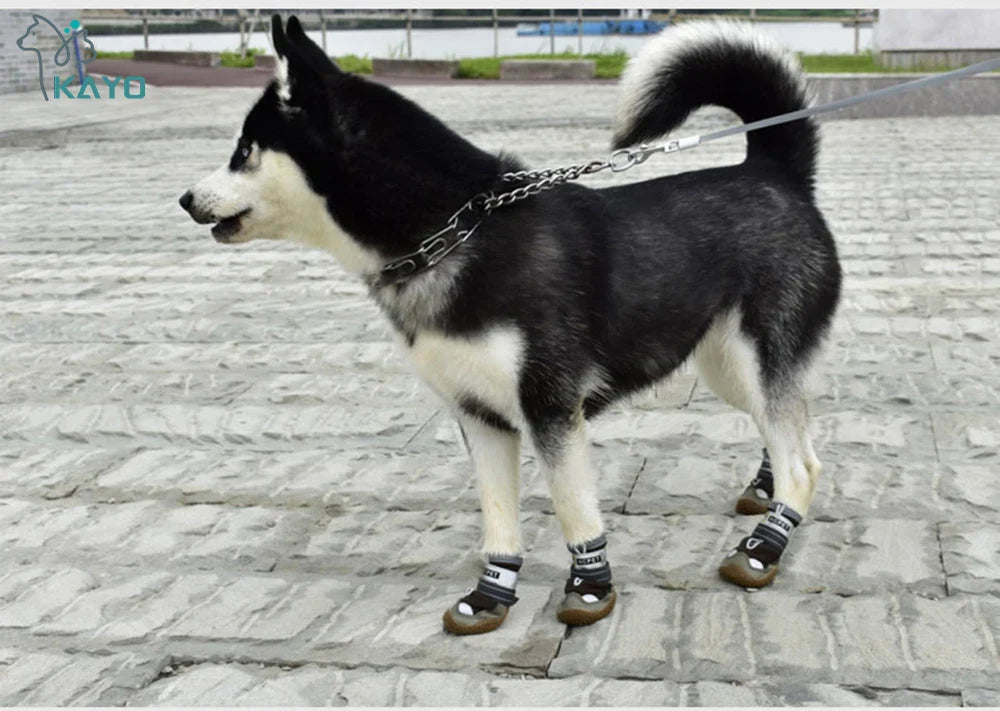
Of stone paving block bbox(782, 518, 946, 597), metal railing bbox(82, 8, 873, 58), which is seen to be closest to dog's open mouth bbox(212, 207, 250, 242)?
stone paving block bbox(782, 518, 946, 597)

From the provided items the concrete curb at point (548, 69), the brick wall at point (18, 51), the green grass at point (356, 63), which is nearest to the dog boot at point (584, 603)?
the brick wall at point (18, 51)

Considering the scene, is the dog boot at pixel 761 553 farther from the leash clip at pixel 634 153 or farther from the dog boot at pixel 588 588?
the leash clip at pixel 634 153

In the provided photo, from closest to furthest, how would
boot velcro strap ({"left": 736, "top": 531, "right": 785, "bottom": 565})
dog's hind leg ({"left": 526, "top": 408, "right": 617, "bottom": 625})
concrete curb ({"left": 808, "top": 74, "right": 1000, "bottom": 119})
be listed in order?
1. dog's hind leg ({"left": 526, "top": 408, "right": 617, "bottom": 625})
2. boot velcro strap ({"left": 736, "top": 531, "right": 785, "bottom": 565})
3. concrete curb ({"left": 808, "top": 74, "right": 1000, "bottom": 119})

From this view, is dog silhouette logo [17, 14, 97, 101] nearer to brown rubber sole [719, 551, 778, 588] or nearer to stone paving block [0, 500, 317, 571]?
stone paving block [0, 500, 317, 571]

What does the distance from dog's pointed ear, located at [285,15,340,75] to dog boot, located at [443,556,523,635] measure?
55.8 inches

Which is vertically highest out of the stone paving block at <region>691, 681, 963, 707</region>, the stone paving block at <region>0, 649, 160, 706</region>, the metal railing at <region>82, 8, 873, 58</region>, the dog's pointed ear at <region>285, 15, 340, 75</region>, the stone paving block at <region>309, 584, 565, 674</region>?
the metal railing at <region>82, 8, 873, 58</region>

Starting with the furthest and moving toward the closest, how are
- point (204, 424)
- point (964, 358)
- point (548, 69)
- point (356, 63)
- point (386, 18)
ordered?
1. point (386, 18)
2. point (356, 63)
3. point (548, 69)
4. point (964, 358)
5. point (204, 424)

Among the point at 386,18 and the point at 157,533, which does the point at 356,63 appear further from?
the point at 157,533

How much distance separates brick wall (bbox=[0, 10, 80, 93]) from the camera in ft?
68.9

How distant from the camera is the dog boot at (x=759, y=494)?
4215 millimetres

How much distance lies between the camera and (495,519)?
11.8 feet

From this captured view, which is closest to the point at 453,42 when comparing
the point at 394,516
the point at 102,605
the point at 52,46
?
the point at 52,46

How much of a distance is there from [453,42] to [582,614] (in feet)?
90.6

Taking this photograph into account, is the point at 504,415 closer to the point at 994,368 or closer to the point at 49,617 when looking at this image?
the point at 49,617
